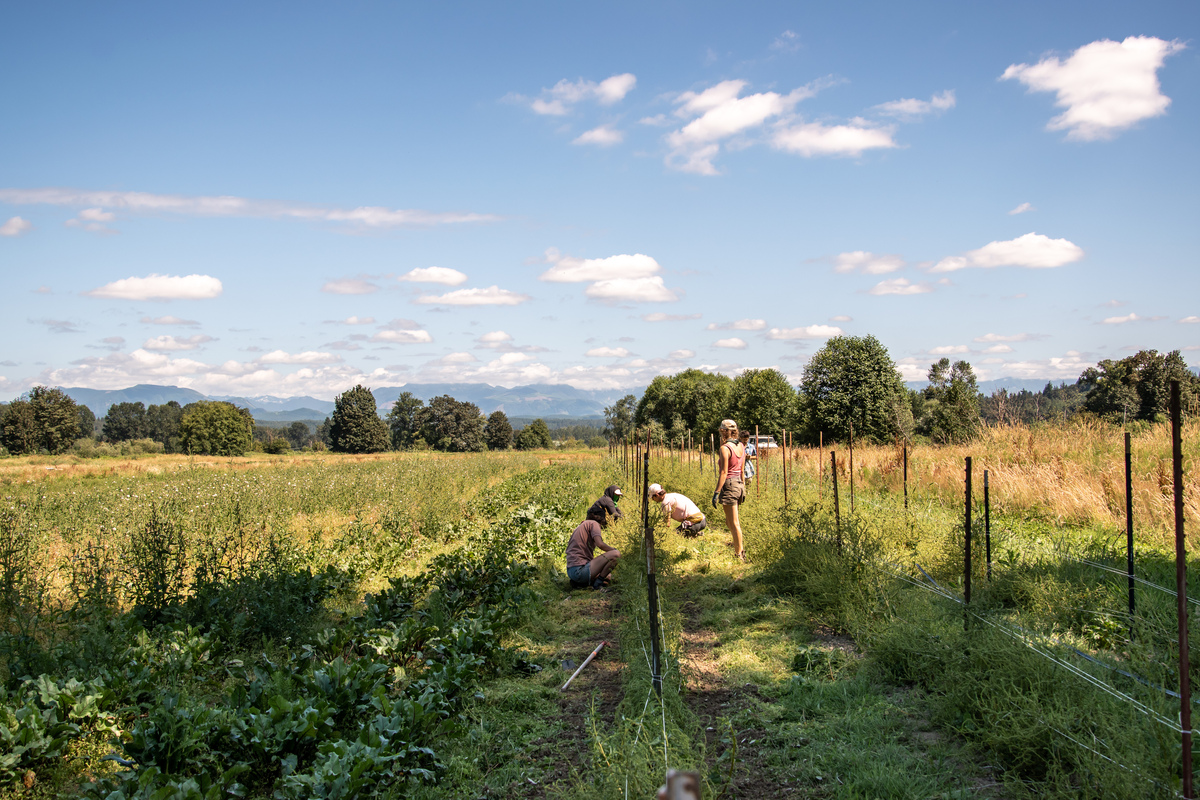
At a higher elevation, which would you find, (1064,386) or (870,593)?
(1064,386)

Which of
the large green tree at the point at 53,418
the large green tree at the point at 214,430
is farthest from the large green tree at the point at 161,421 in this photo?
the large green tree at the point at 53,418

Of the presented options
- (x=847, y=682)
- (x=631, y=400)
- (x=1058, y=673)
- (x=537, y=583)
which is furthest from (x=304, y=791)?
(x=631, y=400)

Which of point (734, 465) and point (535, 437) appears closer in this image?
point (734, 465)

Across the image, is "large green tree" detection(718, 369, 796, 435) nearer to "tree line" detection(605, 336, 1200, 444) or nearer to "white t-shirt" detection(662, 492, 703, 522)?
"tree line" detection(605, 336, 1200, 444)

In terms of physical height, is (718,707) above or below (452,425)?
below

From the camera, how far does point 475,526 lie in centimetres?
1365

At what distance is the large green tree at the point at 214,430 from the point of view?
79.1m

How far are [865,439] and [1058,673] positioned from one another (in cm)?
2806

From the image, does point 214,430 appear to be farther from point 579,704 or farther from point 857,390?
point 579,704

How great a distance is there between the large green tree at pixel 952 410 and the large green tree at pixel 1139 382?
6446mm

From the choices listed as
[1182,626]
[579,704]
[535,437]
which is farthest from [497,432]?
[1182,626]

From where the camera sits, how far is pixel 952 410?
34844 mm

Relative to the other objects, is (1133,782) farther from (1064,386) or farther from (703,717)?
(1064,386)

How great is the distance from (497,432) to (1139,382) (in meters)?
88.2
